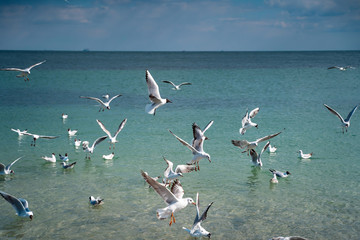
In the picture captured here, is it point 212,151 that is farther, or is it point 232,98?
point 232,98

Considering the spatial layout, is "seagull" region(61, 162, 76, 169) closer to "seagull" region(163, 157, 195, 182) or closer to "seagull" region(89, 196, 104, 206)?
"seagull" region(89, 196, 104, 206)

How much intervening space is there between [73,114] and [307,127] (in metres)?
15.1

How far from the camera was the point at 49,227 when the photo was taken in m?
10.5

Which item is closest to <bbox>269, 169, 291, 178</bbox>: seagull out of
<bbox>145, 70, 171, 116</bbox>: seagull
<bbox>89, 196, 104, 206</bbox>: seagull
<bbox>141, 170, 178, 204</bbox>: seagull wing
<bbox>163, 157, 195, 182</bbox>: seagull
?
<bbox>163, 157, 195, 182</bbox>: seagull

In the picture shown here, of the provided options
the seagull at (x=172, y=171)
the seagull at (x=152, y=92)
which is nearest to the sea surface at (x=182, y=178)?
the seagull at (x=172, y=171)

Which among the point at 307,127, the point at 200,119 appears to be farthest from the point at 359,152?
the point at 200,119

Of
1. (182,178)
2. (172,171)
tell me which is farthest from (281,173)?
(172,171)

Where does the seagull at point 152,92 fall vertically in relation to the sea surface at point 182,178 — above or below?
above

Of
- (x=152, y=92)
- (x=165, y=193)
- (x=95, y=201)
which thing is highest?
(x=152, y=92)

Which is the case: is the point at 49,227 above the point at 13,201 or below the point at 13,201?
below

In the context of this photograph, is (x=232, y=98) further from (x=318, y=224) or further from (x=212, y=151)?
(x=318, y=224)

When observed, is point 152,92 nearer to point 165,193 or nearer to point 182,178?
point 182,178

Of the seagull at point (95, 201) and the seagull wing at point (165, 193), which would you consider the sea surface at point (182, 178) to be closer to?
the seagull at point (95, 201)

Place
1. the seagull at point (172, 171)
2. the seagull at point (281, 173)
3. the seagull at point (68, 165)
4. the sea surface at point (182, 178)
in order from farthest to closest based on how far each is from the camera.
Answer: the seagull at point (68, 165) < the seagull at point (281, 173) < the seagull at point (172, 171) < the sea surface at point (182, 178)
